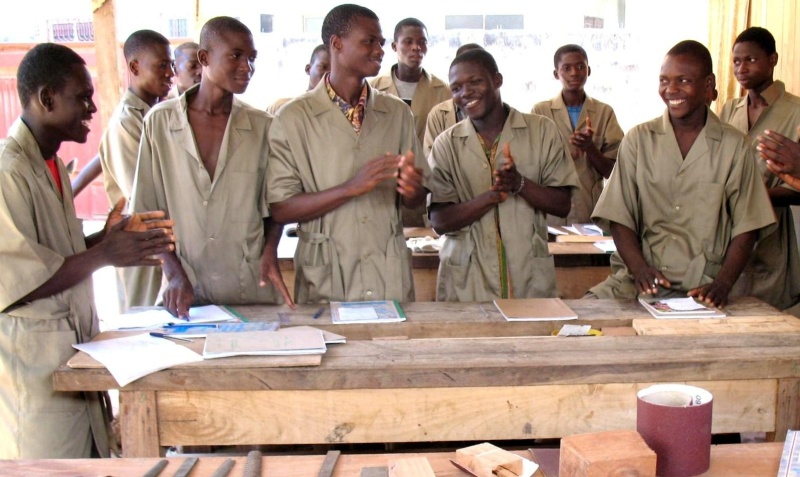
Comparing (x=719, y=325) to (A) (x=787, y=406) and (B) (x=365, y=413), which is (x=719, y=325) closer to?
(A) (x=787, y=406)

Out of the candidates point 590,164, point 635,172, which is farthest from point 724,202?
point 590,164

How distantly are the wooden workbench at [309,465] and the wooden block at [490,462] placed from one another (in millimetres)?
30

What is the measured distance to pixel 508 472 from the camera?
5.10ft

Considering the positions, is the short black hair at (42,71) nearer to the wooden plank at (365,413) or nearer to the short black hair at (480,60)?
the wooden plank at (365,413)

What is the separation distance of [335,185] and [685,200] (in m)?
1.41

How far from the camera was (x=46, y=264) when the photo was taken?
233 centimetres

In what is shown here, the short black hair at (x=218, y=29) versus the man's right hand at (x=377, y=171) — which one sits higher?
the short black hair at (x=218, y=29)

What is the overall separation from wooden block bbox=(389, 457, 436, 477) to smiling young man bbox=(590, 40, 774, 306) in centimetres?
170

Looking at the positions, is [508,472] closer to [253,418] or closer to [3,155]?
[253,418]

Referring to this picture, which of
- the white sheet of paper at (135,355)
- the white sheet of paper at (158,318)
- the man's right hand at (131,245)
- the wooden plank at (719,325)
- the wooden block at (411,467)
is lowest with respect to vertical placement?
the wooden plank at (719,325)

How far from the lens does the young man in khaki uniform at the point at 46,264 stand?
7.61 feet

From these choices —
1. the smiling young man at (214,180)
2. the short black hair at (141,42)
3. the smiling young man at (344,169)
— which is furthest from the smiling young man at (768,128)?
the short black hair at (141,42)

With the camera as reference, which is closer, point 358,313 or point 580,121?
point 358,313

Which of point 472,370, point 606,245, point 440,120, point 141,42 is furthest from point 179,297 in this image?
point 440,120
